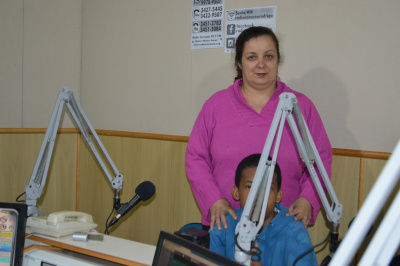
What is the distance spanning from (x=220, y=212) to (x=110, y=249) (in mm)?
516

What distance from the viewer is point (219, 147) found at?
204 centimetres

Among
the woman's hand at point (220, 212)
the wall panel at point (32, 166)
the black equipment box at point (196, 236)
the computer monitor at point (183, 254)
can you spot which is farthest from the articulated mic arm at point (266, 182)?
the wall panel at point (32, 166)

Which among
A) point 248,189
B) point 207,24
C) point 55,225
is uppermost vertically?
point 207,24

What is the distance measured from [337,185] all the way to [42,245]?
176 cm

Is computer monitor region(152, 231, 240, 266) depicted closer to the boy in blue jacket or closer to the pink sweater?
the boy in blue jacket

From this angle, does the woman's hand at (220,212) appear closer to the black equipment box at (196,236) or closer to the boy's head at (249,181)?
the boy's head at (249,181)

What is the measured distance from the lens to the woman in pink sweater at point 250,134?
196cm

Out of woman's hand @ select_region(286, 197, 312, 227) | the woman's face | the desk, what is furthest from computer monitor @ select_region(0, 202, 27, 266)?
the woman's face

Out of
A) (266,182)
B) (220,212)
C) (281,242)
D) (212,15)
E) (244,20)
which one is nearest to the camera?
(266,182)

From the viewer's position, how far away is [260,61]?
6.42 feet

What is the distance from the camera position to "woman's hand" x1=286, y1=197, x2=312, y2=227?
1.73m

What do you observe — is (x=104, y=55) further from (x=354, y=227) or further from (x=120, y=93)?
(x=354, y=227)

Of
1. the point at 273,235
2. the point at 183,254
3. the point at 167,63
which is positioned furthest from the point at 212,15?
the point at 183,254

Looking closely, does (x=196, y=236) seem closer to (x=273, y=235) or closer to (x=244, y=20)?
(x=273, y=235)
